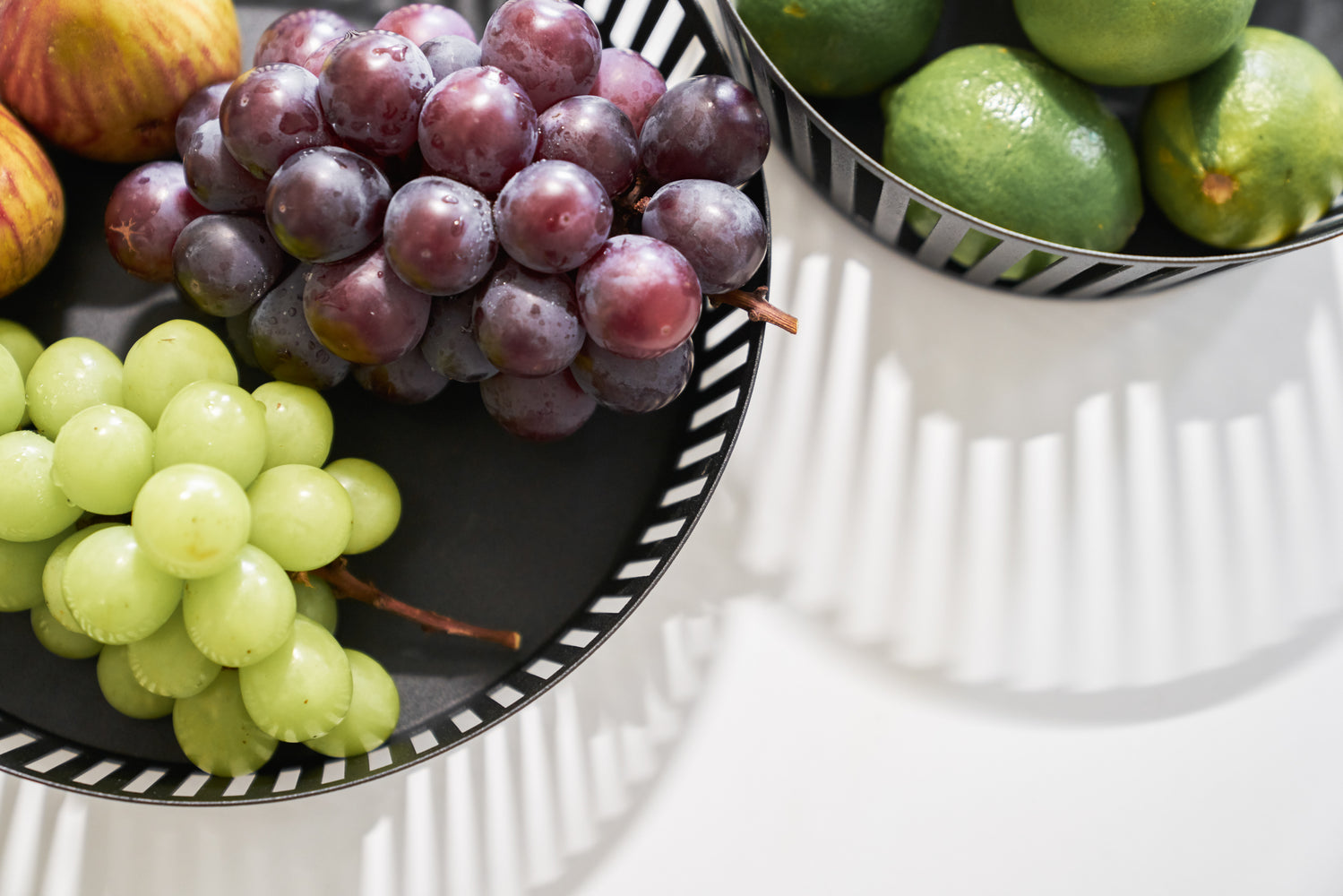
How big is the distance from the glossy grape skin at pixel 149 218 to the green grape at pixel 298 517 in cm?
17

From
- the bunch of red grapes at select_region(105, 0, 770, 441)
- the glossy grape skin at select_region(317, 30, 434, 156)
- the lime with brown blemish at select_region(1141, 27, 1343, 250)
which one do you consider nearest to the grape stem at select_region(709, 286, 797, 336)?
the bunch of red grapes at select_region(105, 0, 770, 441)

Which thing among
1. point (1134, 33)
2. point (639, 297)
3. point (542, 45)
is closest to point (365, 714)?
point (639, 297)

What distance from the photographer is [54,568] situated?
0.54 m

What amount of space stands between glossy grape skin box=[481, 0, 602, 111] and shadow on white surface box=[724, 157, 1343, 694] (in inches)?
9.1

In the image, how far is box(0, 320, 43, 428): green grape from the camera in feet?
1.90

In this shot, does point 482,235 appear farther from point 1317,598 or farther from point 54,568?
point 1317,598

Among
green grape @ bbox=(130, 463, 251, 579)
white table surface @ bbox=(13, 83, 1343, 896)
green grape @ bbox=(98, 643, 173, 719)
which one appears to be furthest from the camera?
white table surface @ bbox=(13, 83, 1343, 896)

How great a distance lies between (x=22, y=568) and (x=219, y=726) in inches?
6.1

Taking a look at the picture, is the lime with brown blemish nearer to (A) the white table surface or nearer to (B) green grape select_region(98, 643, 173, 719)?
(A) the white table surface

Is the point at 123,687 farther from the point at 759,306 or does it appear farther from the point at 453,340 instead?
the point at 759,306

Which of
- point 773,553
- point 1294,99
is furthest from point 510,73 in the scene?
point 1294,99

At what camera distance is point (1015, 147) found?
583mm

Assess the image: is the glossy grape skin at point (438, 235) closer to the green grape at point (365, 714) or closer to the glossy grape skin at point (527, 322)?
the glossy grape skin at point (527, 322)

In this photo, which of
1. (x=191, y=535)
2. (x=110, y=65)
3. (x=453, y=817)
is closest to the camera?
(x=191, y=535)
